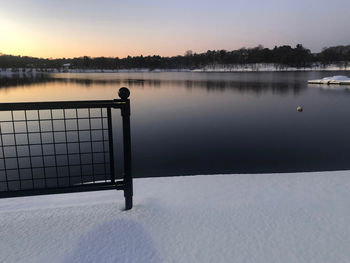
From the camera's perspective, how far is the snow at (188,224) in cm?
286

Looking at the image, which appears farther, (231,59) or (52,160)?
(231,59)

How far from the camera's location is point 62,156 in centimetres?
1024

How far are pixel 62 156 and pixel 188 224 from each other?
809 cm

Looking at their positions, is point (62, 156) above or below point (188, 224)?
below

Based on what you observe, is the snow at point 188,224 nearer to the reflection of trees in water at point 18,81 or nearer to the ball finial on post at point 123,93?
the ball finial on post at point 123,93

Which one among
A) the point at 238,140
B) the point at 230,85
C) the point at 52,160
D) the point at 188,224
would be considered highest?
the point at 188,224

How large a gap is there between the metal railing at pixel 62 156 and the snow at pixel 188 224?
317 mm

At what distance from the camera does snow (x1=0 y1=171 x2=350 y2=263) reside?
286 cm

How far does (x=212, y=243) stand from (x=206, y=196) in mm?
1226

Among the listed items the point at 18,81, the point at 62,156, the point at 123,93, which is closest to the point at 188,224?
the point at 123,93

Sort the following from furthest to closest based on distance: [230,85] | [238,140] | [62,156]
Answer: [230,85] < [238,140] < [62,156]

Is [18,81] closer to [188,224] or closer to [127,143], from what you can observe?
[127,143]

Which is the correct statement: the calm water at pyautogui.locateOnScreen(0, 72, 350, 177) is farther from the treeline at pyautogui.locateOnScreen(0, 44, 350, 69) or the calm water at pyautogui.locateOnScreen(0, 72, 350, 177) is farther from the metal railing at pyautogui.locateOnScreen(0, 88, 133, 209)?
the treeline at pyautogui.locateOnScreen(0, 44, 350, 69)

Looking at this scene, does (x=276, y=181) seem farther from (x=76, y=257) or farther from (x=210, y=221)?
(x=76, y=257)
